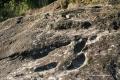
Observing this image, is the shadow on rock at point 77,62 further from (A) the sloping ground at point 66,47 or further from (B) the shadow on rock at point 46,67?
(B) the shadow on rock at point 46,67

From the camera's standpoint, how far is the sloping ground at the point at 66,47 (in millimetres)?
5734

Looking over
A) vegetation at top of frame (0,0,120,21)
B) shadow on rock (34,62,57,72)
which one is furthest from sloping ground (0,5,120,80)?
vegetation at top of frame (0,0,120,21)

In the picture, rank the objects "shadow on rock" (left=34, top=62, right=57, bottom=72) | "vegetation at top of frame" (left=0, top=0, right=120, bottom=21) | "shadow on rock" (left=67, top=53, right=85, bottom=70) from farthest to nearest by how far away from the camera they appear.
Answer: "vegetation at top of frame" (left=0, top=0, right=120, bottom=21) → "shadow on rock" (left=34, top=62, right=57, bottom=72) → "shadow on rock" (left=67, top=53, right=85, bottom=70)

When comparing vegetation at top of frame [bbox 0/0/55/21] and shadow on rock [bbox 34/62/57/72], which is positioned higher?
shadow on rock [bbox 34/62/57/72]

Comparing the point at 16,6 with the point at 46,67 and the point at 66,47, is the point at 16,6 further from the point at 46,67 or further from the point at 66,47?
the point at 46,67

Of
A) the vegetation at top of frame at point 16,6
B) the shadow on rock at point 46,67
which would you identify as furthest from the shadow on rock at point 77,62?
the vegetation at top of frame at point 16,6

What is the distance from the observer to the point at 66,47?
6.30 m

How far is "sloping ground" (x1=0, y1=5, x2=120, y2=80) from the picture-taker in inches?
226

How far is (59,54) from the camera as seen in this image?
620cm

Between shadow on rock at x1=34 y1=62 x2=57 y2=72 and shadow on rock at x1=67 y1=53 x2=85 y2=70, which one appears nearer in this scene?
shadow on rock at x1=67 y1=53 x2=85 y2=70

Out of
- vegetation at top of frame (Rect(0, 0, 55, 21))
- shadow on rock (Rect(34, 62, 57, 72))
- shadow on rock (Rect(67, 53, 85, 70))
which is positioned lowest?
vegetation at top of frame (Rect(0, 0, 55, 21))

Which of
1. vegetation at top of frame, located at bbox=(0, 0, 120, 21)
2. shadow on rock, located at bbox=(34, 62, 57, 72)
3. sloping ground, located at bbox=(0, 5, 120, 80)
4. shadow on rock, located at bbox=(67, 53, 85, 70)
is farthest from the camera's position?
vegetation at top of frame, located at bbox=(0, 0, 120, 21)

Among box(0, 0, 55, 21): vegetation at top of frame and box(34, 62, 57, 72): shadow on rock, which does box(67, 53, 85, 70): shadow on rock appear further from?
box(0, 0, 55, 21): vegetation at top of frame

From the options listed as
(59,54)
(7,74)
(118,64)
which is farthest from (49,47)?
(118,64)
